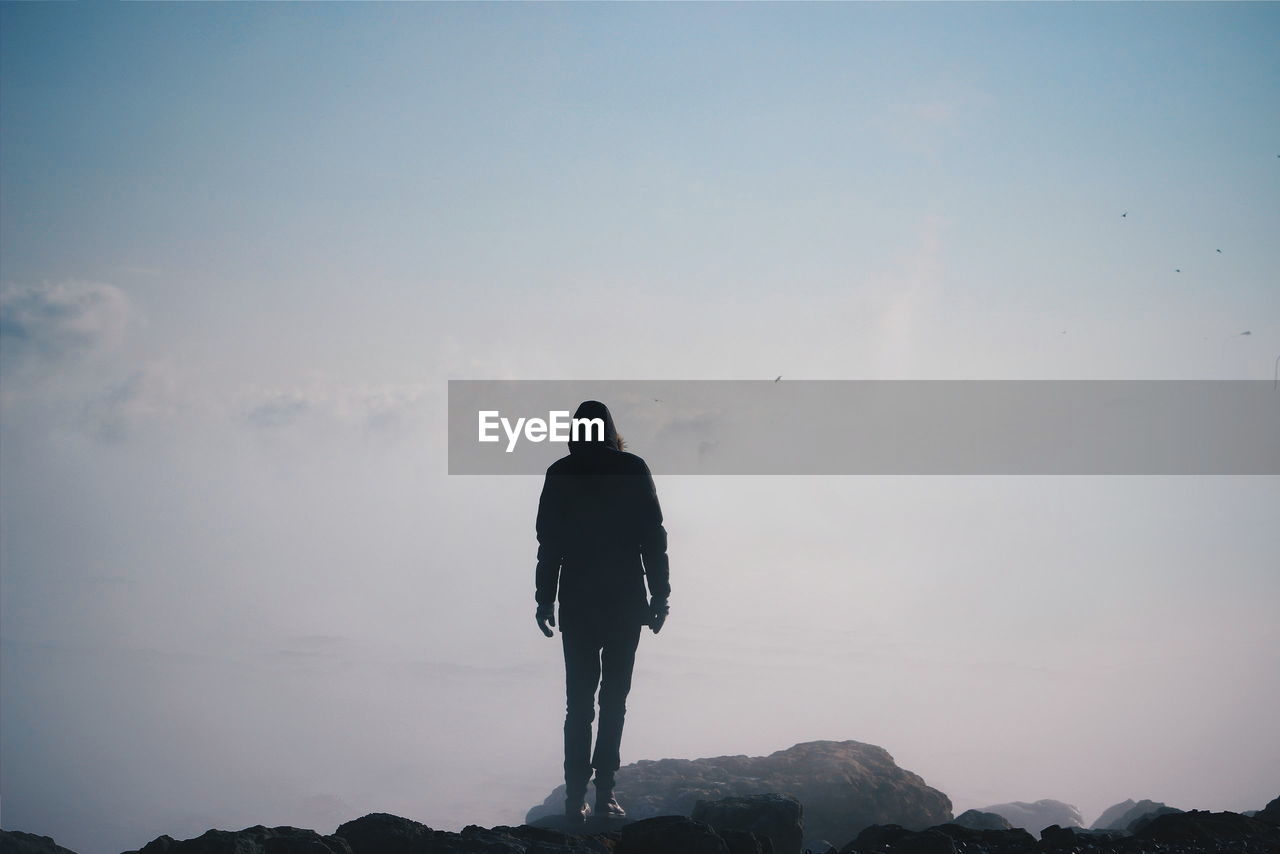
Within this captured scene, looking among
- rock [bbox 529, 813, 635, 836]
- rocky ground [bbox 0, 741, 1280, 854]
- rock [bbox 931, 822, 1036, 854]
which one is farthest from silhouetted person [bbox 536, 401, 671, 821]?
rock [bbox 931, 822, 1036, 854]

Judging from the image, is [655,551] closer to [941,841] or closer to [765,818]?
[765,818]

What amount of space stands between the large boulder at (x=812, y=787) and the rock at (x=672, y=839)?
521cm

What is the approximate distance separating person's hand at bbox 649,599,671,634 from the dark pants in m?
0.19

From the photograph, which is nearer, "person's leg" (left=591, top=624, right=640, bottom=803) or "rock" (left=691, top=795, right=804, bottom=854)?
"rock" (left=691, top=795, right=804, bottom=854)

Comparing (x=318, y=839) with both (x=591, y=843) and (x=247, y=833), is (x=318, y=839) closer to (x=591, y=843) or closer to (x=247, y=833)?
(x=247, y=833)

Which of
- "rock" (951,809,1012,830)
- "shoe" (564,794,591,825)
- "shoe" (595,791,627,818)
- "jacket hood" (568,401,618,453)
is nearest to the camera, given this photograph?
"shoe" (564,794,591,825)

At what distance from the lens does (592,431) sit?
11766 millimetres

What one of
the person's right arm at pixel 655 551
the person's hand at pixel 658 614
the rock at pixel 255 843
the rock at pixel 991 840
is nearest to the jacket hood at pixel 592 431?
the person's right arm at pixel 655 551

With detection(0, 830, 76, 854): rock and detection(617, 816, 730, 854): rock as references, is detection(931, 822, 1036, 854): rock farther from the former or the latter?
detection(0, 830, 76, 854): rock

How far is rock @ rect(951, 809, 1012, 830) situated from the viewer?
12.8 meters

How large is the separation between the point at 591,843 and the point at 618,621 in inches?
145

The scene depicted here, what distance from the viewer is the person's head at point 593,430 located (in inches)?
463

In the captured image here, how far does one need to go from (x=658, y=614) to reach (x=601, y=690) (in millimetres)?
1120

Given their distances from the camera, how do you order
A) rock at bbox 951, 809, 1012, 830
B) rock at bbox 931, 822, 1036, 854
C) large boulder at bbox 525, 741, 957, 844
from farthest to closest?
large boulder at bbox 525, 741, 957, 844
rock at bbox 951, 809, 1012, 830
rock at bbox 931, 822, 1036, 854
